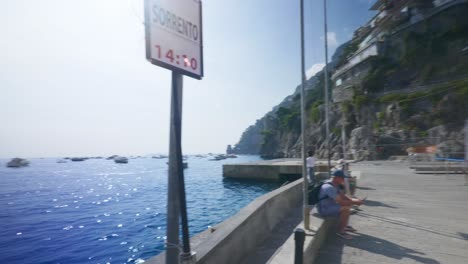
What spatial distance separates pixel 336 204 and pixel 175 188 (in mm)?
4520

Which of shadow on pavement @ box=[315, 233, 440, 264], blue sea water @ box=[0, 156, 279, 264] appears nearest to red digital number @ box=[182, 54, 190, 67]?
shadow on pavement @ box=[315, 233, 440, 264]

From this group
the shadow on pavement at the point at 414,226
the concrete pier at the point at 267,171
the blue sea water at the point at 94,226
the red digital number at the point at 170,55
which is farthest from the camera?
the concrete pier at the point at 267,171

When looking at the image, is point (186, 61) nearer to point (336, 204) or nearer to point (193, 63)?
point (193, 63)

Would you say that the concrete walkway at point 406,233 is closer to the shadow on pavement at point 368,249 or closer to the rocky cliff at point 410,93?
the shadow on pavement at point 368,249

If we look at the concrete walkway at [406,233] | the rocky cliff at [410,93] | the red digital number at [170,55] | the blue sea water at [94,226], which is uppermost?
the rocky cliff at [410,93]

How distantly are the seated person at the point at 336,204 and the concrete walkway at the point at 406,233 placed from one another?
1.00ft

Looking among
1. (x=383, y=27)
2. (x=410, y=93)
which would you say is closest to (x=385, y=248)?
(x=410, y=93)

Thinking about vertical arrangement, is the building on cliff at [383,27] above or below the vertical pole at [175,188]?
above

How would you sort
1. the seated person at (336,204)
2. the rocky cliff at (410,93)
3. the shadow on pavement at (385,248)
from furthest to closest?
the rocky cliff at (410,93) < the seated person at (336,204) < the shadow on pavement at (385,248)

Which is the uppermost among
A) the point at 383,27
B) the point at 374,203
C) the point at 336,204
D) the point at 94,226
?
the point at 383,27

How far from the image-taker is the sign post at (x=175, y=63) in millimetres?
1987

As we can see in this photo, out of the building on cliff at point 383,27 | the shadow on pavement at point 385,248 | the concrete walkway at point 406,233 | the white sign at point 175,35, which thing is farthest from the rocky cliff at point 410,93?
the white sign at point 175,35

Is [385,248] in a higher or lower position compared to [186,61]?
lower

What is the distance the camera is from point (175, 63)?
2156mm
